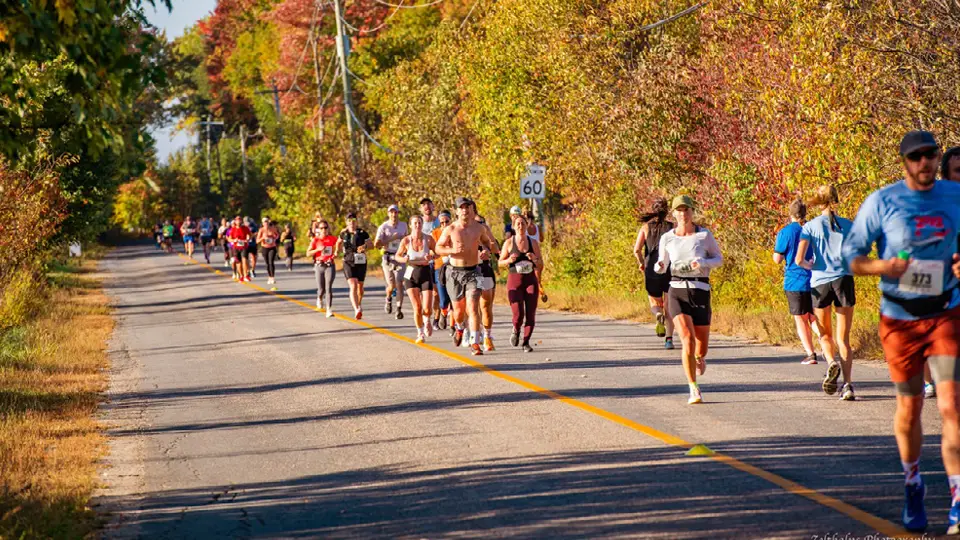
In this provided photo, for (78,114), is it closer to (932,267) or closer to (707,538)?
(707,538)

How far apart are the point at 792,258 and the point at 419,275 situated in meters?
6.97

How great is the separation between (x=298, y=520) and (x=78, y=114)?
2747 mm

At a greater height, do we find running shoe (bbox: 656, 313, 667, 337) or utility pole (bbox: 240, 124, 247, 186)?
utility pole (bbox: 240, 124, 247, 186)

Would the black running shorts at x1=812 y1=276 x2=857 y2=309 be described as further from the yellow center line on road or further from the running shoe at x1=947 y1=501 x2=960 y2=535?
the running shoe at x1=947 y1=501 x2=960 y2=535

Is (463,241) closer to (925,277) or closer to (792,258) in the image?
(792,258)

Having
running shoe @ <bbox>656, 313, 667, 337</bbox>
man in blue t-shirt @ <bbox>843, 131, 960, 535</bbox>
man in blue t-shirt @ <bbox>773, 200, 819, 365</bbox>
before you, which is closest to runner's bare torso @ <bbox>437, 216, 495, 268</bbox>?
running shoe @ <bbox>656, 313, 667, 337</bbox>

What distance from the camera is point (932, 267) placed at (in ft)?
22.2

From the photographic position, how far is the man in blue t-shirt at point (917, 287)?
673 centimetres

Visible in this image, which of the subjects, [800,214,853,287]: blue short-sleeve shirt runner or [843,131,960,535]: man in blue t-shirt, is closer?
[843,131,960,535]: man in blue t-shirt

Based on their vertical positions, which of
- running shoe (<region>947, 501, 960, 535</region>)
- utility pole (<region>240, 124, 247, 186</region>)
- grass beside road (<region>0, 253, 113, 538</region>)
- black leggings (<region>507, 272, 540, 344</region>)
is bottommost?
grass beside road (<region>0, 253, 113, 538</region>)

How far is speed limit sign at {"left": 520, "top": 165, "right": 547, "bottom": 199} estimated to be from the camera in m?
26.9

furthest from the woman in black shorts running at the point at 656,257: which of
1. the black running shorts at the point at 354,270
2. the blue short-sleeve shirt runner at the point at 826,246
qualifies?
the black running shorts at the point at 354,270

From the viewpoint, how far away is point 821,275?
12156 millimetres

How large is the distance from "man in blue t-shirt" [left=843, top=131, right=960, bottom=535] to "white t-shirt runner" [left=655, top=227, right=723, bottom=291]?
15.3ft
